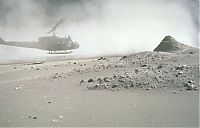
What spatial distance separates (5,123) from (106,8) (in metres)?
20.6

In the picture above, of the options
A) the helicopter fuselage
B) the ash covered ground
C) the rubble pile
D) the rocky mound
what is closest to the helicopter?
the helicopter fuselage

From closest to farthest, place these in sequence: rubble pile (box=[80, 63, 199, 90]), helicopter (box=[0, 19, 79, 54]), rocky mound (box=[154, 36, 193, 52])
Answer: rubble pile (box=[80, 63, 199, 90]), rocky mound (box=[154, 36, 193, 52]), helicopter (box=[0, 19, 79, 54])

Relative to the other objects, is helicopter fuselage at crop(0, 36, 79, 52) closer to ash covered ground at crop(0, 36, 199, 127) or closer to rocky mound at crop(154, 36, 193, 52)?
rocky mound at crop(154, 36, 193, 52)

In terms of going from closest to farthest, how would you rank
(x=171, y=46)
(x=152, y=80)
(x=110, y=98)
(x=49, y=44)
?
(x=110, y=98) → (x=152, y=80) → (x=171, y=46) → (x=49, y=44)

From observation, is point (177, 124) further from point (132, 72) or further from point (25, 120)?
point (132, 72)

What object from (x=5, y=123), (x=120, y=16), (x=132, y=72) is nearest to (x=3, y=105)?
(x=5, y=123)

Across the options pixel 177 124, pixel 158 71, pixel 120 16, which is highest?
pixel 120 16

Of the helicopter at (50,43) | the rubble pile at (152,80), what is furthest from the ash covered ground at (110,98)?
the helicopter at (50,43)

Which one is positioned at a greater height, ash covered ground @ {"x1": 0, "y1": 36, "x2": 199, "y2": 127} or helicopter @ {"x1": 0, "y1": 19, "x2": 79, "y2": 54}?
helicopter @ {"x1": 0, "y1": 19, "x2": 79, "y2": 54}

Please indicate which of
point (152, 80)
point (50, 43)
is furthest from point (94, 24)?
point (152, 80)

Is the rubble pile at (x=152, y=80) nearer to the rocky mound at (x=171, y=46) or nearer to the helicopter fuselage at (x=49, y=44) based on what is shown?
the rocky mound at (x=171, y=46)

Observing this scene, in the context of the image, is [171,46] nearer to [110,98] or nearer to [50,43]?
[110,98]

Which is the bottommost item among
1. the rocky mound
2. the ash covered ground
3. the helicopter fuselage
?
the ash covered ground

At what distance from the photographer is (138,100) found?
6.36 meters
